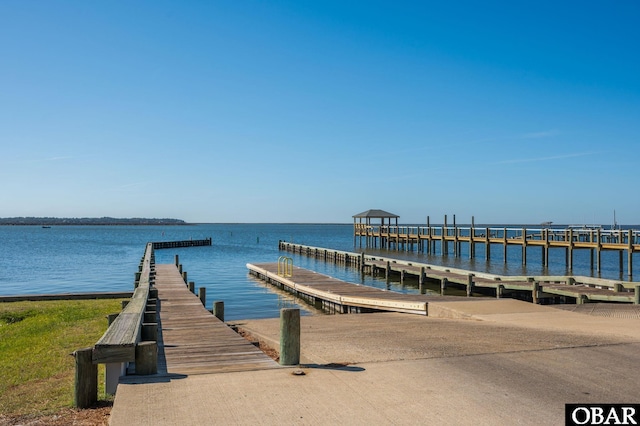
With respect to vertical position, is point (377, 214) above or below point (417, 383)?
above

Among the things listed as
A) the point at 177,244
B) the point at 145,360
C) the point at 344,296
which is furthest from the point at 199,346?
the point at 177,244

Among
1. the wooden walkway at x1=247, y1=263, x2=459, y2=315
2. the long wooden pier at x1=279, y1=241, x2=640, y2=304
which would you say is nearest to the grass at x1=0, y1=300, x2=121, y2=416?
the wooden walkway at x1=247, y1=263, x2=459, y2=315

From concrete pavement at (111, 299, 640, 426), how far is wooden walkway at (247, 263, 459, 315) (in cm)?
531

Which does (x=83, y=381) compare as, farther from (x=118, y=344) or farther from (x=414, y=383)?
(x=414, y=383)

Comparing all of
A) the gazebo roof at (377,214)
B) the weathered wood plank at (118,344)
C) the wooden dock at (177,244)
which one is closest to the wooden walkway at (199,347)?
the weathered wood plank at (118,344)

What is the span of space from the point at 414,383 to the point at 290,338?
6.25ft

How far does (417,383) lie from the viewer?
673cm

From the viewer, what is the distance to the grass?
7.57 meters

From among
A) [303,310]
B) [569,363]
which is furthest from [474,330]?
[303,310]

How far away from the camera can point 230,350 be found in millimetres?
8820

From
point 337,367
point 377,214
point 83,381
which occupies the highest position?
point 377,214

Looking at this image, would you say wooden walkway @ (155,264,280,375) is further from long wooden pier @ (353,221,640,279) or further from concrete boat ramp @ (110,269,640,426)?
long wooden pier @ (353,221,640,279)

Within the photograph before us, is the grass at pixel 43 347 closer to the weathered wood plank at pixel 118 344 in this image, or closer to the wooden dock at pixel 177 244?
the weathered wood plank at pixel 118 344

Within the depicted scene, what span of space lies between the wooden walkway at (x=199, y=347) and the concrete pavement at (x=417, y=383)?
599 mm
